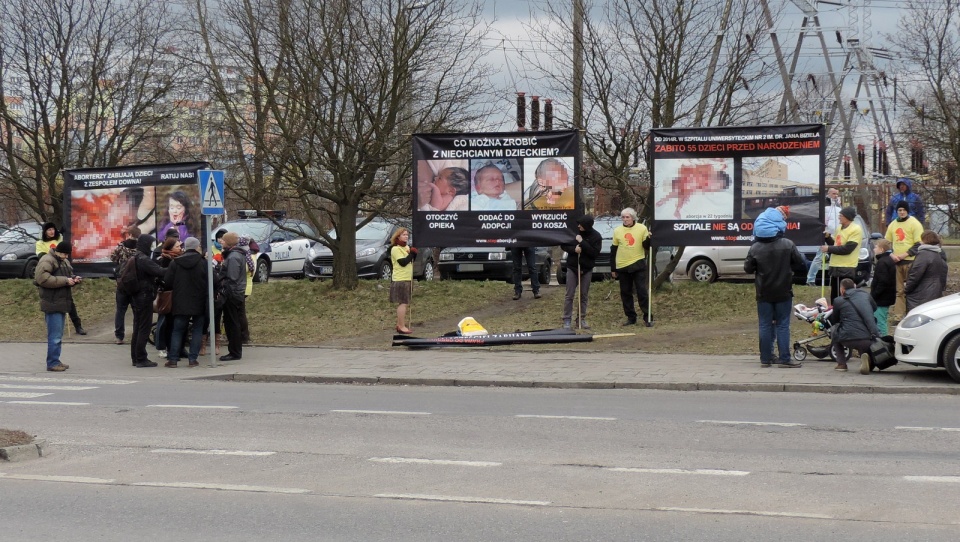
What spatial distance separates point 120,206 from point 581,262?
930 centimetres

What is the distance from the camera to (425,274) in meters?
25.6

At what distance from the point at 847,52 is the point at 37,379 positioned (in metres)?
34.7

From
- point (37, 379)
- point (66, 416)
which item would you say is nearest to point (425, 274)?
point (37, 379)

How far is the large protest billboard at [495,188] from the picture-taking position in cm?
1839

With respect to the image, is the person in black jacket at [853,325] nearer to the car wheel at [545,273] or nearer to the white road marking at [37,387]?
the white road marking at [37,387]

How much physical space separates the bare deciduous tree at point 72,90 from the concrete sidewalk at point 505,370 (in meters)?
8.25

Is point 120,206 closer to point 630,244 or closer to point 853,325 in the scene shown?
point 630,244

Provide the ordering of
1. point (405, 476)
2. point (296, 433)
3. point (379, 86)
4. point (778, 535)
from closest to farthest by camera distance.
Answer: point (778, 535)
point (405, 476)
point (296, 433)
point (379, 86)

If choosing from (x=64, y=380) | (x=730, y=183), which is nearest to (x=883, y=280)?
(x=730, y=183)

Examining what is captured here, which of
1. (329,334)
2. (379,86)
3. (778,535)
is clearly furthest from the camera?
(379,86)

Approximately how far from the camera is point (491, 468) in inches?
323

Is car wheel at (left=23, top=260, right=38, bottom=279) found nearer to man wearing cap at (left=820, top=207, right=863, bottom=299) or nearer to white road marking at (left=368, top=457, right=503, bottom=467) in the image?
man wearing cap at (left=820, top=207, right=863, bottom=299)

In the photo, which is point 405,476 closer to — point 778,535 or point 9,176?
point 778,535

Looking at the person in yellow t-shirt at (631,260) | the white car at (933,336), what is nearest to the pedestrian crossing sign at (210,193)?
the person in yellow t-shirt at (631,260)
